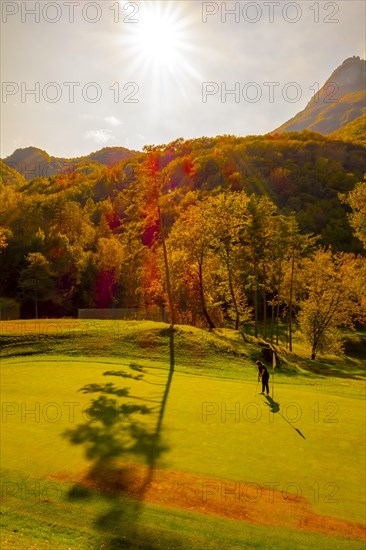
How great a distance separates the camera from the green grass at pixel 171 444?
823 cm

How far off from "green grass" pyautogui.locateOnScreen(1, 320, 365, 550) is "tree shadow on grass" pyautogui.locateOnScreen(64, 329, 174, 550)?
5 centimetres

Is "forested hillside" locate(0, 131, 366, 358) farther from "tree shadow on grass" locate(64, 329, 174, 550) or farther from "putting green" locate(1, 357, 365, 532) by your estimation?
"tree shadow on grass" locate(64, 329, 174, 550)

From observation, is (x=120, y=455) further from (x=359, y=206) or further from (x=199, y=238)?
(x=199, y=238)

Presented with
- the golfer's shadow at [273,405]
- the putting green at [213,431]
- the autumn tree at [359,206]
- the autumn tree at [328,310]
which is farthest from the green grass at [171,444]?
the autumn tree at [328,310]

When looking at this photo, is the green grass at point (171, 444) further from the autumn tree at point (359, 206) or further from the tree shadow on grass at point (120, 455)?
the autumn tree at point (359, 206)

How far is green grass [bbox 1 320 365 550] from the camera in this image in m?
8.23

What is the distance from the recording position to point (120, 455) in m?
11.6

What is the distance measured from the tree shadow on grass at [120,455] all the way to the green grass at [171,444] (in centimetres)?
5

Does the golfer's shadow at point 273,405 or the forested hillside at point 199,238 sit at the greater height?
the forested hillside at point 199,238

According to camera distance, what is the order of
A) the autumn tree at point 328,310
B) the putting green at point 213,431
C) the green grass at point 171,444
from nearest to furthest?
1. the green grass at point 171,444
2. the putting green at point 213,431
3. the autumn tree at point 328,310

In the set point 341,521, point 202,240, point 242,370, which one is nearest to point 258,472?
point 341,521

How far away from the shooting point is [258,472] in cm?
1054

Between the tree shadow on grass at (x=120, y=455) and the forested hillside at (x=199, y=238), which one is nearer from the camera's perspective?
the tree shadow on grass at (x=120, y=455)

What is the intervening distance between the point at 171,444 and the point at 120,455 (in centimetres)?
168
